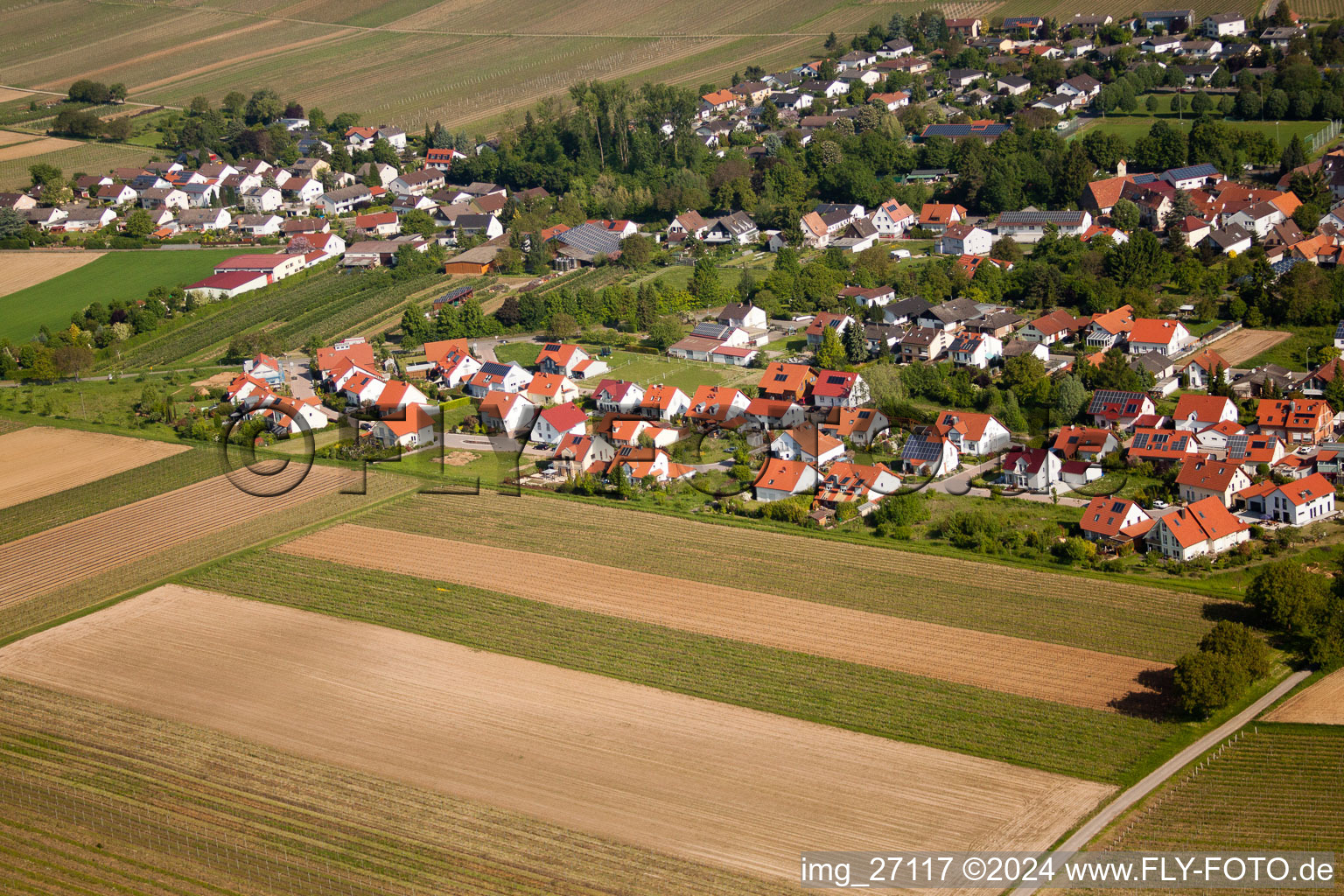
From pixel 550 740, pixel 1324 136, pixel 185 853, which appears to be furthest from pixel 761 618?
pixel 1324 136

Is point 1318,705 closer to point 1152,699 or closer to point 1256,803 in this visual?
point 1152,699

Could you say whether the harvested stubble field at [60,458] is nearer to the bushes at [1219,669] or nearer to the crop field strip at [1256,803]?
the bushes at [1219,669]

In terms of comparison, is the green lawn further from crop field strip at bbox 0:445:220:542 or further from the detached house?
the detached house

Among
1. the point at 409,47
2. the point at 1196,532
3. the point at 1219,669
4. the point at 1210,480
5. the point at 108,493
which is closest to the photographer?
the point at 1219,669

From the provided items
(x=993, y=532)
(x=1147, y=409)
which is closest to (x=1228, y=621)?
(x=993, y=532)

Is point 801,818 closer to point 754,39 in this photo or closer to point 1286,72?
point 1286,72

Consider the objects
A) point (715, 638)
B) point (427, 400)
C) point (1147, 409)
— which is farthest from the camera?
point (427, 400)
